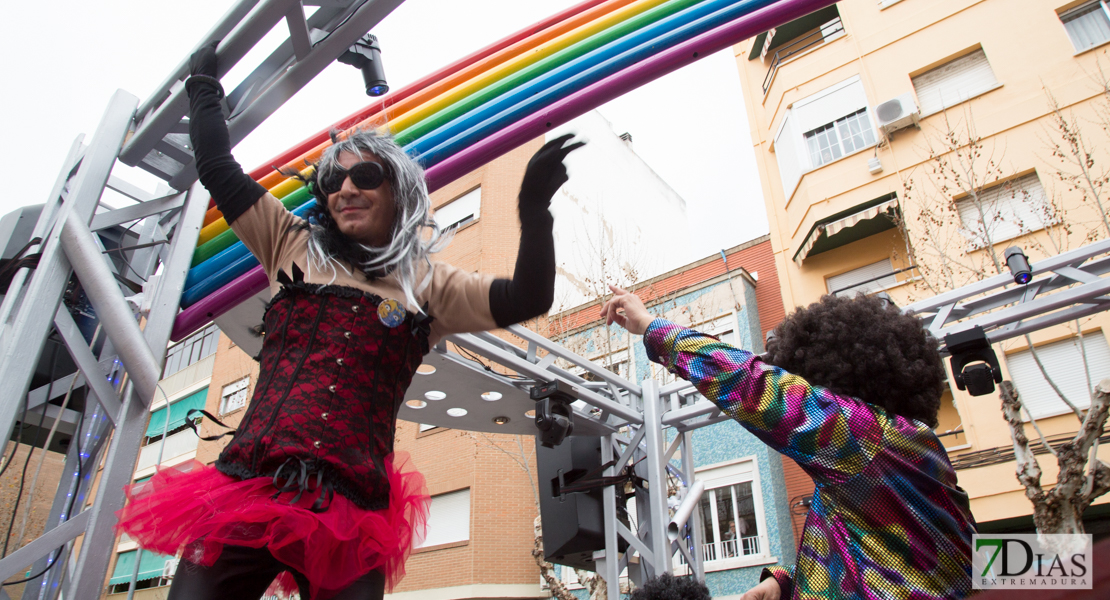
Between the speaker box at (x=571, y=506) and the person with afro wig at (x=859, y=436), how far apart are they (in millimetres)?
4143

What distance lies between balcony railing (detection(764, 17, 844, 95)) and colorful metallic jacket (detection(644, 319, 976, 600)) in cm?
1390

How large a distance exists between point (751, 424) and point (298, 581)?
3.37ft

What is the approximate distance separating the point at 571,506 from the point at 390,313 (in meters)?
4.59

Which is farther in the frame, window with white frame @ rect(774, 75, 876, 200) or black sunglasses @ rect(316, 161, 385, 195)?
window with white frame @ rect(774, 75, 876, 200)

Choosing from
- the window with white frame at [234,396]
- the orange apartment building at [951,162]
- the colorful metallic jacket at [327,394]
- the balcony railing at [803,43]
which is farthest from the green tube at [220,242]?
the window with white frame at [234,396]

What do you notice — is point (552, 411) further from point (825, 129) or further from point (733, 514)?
point (825, 129)

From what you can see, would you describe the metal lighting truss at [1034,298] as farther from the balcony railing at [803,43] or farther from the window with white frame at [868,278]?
the balcony railing at [803,43]

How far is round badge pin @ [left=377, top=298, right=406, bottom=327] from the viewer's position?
155 cm

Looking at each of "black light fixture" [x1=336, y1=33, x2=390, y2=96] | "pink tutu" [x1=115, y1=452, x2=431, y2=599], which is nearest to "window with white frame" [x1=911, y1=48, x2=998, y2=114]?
"black light fixture" [x1=336, y1=33, x2=390, y2=96]

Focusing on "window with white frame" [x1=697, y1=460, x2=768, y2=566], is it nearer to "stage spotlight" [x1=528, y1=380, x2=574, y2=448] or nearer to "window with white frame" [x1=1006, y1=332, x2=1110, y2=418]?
"window with white frame" [x1=1006, y1=332, x2=1110, y2=418]

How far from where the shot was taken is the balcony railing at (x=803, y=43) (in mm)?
13414

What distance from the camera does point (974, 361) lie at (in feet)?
16.2

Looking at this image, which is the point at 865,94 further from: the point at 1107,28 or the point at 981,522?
the point at 981,522

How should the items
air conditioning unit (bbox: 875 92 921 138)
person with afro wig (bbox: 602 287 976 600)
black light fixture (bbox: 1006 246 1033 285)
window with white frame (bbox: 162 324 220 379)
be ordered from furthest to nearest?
window with white frame (bbox: 162 324 220 379)
air conditioning unit (bbox: 875 92 921 138)
black light fixture (bbox: 1006 246 1033 285)
person with afro wig (bbox: 602 287 976 600)
